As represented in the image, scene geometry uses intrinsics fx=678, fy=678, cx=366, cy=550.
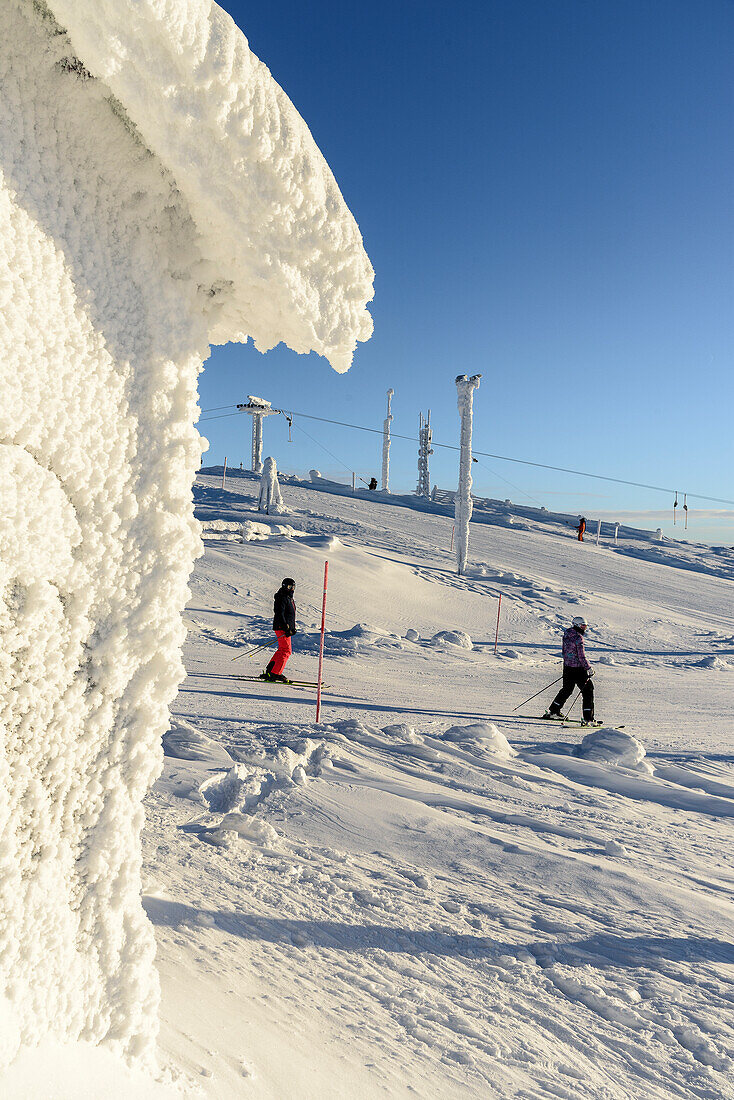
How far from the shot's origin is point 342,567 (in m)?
20.0

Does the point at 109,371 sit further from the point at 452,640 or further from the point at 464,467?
the point at 464,467

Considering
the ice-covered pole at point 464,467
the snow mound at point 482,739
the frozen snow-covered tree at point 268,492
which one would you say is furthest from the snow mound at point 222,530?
the snow mound at point 482,739

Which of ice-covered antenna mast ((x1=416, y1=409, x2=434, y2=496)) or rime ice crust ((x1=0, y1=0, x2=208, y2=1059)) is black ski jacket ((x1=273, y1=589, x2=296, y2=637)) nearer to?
rime ice crust ((x1=0, y1=0, x2=208, y2=1059))

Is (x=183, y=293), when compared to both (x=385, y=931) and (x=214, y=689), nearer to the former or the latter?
(x=385, y=931)

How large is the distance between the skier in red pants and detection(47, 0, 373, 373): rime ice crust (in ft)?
28.3

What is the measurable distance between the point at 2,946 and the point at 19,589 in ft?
2.25

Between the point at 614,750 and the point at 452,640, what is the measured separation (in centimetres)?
812

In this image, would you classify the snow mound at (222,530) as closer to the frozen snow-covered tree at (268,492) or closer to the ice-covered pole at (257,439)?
the frozen snow-covered tree at (268,492)

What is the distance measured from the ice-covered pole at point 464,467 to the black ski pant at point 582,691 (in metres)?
13.0

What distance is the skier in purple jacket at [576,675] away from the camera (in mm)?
9602

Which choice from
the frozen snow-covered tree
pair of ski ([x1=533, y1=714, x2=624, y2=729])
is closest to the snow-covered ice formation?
pair of ski ([x1=533, y1=714, x2=624, y2=729])

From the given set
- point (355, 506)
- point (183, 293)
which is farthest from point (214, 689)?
point (355, 506)

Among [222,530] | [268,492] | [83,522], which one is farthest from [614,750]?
[268,492]

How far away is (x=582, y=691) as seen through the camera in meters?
9.75
